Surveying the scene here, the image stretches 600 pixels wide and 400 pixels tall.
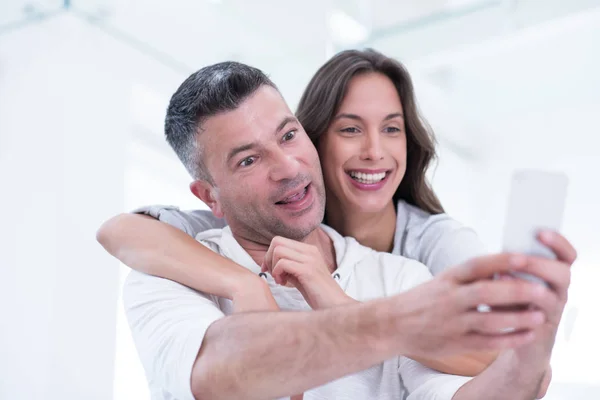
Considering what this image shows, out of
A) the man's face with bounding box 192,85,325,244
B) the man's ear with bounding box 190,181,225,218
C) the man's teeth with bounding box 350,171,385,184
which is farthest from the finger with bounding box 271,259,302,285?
the man's teeth with bounding box 350,171,385,184

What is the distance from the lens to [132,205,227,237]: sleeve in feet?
5.22

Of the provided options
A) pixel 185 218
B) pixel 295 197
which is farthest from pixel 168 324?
pixel 185 218

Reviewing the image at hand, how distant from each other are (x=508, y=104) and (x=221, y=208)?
13.7 ft

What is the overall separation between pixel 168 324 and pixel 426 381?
1.61ft

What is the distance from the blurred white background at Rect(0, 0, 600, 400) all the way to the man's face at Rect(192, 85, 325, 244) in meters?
1.51

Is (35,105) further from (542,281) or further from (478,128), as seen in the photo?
(478,128)

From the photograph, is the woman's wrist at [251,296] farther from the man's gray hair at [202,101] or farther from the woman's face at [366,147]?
the woman's face at [366,147]

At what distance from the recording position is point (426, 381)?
4.33ft

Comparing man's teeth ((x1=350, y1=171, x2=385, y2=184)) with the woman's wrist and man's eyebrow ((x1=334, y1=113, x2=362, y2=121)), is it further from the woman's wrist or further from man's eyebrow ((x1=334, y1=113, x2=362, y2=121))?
the woman's wrist

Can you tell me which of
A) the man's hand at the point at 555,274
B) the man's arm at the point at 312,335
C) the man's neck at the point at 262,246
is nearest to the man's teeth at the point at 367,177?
the man's neck at the point at 262,246

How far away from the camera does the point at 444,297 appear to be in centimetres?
78

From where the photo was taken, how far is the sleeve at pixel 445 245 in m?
1.64

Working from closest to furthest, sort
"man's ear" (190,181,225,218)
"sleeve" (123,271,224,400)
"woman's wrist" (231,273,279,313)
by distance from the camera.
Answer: "sleeve" (123,271,224,400) → "woman's wrist" (231,273,279,313) → "man's ear" (190,181,225,218)

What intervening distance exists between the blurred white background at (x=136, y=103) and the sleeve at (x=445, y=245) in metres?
1.58
